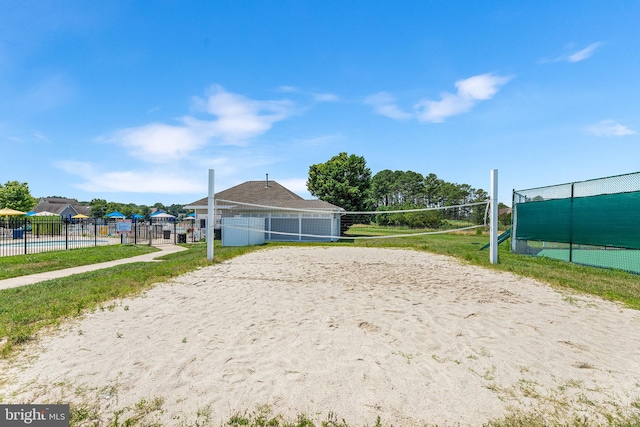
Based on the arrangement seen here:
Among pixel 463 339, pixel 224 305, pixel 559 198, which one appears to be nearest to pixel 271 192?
pixel 559 198

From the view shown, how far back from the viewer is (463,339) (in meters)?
3.48

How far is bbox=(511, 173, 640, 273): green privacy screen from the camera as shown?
806 cm

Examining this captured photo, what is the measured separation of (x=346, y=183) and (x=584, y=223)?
854 inches

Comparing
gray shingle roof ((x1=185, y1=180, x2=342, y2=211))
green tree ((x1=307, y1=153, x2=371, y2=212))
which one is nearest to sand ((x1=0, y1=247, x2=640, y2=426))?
gray shingle roof ((x1=185, y1=180, x2=342, y2=211))

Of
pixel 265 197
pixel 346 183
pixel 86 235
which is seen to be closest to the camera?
pixel 86 235

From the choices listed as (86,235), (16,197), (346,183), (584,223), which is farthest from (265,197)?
(16,197)

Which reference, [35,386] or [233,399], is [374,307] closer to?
[233,399]

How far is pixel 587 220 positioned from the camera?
366 inches

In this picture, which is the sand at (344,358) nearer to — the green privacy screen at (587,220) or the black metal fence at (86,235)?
the green privacy screen at (587,220)

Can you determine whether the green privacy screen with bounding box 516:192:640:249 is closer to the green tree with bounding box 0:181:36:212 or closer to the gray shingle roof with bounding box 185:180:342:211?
the gray shingle roof with bounding box 185:180:342:211

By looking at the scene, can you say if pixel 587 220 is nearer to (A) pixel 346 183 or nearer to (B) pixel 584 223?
(B) pixel 584 223

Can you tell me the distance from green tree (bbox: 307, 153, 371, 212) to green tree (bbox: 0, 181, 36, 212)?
4246 cm

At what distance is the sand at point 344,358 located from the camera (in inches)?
90.3

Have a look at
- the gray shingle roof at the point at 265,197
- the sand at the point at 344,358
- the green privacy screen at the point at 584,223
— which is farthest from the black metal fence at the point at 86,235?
the green privacy screen at the point at 584,223
